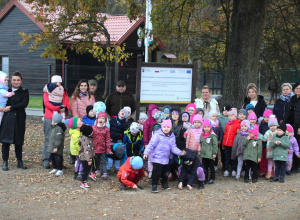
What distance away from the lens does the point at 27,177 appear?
7.68 m

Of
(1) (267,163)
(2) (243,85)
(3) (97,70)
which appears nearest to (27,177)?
(1) (267,163)

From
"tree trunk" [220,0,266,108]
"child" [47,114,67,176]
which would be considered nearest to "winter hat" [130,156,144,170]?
"child" [47,114,67,176]

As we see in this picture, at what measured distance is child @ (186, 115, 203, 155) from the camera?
7.64 meters

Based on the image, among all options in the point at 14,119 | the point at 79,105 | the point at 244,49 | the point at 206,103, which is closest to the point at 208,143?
the point at 206,103

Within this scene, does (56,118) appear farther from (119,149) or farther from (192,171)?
(192,171)

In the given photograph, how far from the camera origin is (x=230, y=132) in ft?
26.7

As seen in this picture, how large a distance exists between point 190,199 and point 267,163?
2500mm

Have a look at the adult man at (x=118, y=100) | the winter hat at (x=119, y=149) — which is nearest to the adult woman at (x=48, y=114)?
the adult man at (x=118, y=100)

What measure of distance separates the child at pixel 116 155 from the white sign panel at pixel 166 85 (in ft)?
5.19

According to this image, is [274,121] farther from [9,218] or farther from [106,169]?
[9,218]

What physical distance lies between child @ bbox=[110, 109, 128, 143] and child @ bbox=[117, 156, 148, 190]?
1.07 metres

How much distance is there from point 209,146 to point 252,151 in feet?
2.91

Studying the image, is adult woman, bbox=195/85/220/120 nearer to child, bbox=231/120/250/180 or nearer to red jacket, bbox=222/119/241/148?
red jacket, bbox=222/119/241/148

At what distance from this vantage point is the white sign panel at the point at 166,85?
9.12 m
